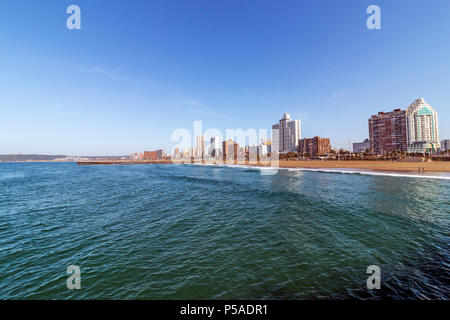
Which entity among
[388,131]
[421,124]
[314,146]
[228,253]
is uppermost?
[421,124]

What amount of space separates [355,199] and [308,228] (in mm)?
11804

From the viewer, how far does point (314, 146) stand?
179 meters

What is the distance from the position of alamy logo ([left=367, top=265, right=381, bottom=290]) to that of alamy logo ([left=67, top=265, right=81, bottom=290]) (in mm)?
10569

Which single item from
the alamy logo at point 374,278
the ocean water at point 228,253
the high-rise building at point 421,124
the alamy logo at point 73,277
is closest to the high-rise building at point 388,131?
the high-rise building at point 421,124

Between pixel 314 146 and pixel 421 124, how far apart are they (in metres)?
79.0

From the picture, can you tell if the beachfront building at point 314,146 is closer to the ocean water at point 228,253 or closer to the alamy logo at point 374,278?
the ocean water at point 228,253

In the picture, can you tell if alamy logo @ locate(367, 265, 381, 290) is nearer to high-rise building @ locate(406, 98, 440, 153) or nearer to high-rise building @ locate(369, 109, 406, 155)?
high-rise building @ locate(369, 109, 406, 155)

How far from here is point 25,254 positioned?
28.8 ft

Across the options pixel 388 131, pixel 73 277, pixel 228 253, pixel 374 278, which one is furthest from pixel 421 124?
pixel 73 277

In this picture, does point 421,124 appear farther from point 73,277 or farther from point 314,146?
point 73,277

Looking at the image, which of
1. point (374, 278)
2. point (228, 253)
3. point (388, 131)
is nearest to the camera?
point (374, 278)

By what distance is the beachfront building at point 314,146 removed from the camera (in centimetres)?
17625

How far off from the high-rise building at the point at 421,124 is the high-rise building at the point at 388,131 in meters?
4.14

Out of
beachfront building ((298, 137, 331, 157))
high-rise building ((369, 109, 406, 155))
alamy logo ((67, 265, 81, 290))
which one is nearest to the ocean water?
alamy logo ((67, 265, 81, 290))
